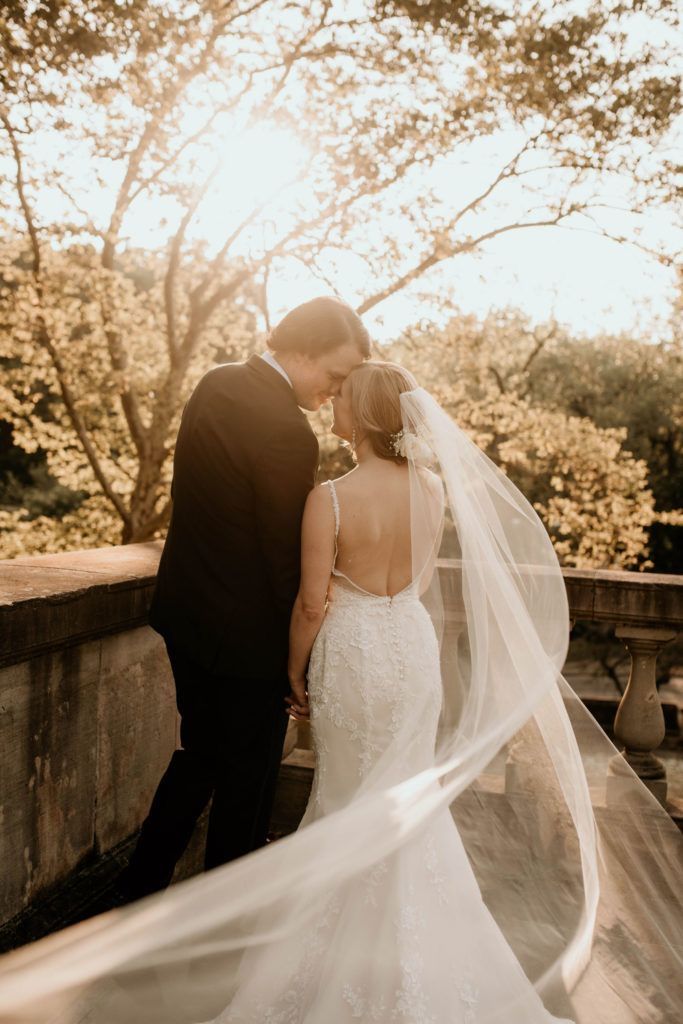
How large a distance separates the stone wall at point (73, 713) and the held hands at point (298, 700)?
0.63 m

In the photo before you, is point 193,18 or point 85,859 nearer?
point 85,859

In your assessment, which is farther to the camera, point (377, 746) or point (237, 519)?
point (377, 746)

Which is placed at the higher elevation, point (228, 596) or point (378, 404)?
point (378, 404)

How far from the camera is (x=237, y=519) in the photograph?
9.40 feet

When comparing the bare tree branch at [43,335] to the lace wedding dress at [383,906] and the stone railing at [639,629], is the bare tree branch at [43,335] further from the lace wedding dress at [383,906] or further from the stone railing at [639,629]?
the lace wedding dress at [383,906]

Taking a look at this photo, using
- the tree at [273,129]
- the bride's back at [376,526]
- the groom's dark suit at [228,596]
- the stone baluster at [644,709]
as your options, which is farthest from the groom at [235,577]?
the tree at [273,129]

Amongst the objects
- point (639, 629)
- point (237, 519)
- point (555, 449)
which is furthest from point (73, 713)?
point (555, 449)

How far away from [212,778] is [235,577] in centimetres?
66

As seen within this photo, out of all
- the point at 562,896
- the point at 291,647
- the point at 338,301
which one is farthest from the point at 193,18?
the point at 562,896

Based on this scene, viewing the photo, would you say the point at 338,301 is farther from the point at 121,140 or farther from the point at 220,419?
the point at 121,140

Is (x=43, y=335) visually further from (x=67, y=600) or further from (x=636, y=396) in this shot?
(x=636, y=396)

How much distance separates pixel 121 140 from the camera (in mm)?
11930

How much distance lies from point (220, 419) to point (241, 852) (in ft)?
4.45

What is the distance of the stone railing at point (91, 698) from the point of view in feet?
8.77
